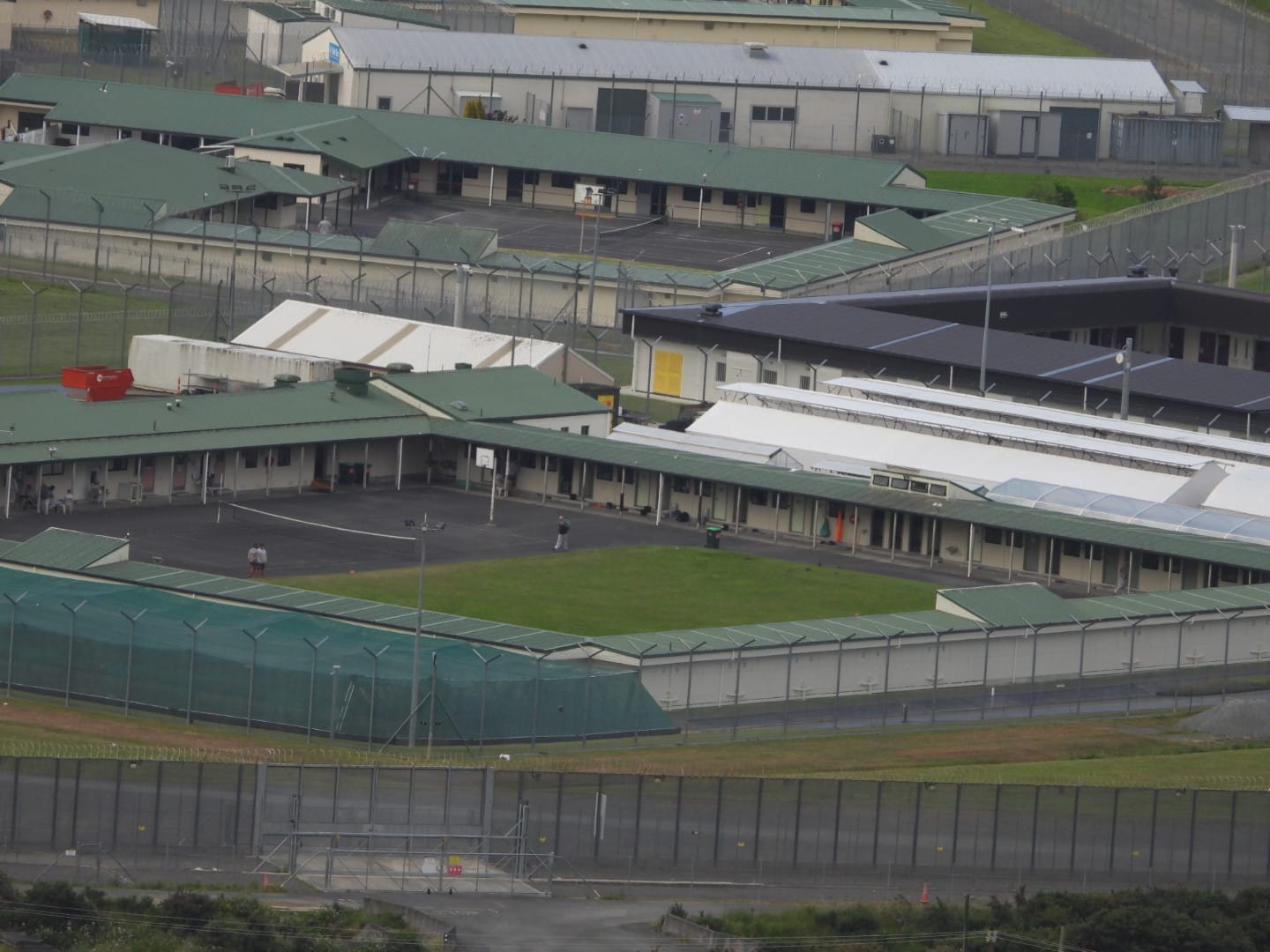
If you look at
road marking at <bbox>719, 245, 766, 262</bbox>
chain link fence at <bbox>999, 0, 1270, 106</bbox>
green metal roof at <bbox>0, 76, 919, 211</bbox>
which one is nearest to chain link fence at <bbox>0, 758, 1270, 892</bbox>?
road marking at <bbox>719, 245, 766, 262</bbox>

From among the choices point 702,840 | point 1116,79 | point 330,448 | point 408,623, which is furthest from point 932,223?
point 702,840

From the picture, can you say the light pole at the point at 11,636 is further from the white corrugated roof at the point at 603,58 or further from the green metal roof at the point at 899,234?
the white corrugated roof at the point at 603,58

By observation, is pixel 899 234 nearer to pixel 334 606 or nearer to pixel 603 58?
pixel 603 58

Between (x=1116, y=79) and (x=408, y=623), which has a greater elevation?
(x=1116, y=79)

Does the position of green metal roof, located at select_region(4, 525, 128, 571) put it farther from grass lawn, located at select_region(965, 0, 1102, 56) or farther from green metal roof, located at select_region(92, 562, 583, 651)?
grass lawn, located at select_region(965, 0, 1102, 56)

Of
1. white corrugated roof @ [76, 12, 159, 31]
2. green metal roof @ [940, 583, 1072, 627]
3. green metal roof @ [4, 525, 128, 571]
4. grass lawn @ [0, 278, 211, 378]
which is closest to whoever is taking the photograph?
green metal roof @ [940, 583, 1072, 627]

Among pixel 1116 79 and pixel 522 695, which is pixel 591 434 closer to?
pixel 522 695

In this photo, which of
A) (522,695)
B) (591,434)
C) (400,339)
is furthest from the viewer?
(400,339)
